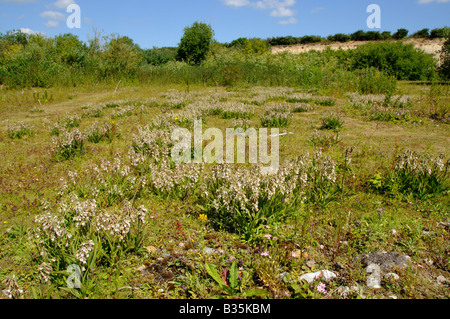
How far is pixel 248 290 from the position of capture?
2949mm

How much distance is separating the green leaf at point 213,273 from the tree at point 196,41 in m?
41.7

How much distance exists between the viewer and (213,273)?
319cm

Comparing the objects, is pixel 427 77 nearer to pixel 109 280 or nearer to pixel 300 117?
pixel 300 117

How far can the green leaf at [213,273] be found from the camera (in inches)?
122

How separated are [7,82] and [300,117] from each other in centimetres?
1797

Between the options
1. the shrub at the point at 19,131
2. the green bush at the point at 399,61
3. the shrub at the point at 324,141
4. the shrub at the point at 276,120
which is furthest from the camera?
the green bush at the point at 399,61

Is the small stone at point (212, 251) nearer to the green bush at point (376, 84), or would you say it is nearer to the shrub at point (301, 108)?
the shrub at point (301, 108)

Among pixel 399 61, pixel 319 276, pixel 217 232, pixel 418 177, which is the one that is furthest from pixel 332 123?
pixel 399 61

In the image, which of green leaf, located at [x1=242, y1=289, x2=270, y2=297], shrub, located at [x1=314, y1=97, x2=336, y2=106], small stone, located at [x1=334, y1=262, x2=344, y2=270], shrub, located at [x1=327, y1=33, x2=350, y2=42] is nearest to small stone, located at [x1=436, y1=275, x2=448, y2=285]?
small stone, located at [x1=334, y1=262, x2=344, y2=270]

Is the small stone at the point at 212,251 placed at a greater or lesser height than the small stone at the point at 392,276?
greater

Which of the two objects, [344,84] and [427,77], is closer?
[344,84]

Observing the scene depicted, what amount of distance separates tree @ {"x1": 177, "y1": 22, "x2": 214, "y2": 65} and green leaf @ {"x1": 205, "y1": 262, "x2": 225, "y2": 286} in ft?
137

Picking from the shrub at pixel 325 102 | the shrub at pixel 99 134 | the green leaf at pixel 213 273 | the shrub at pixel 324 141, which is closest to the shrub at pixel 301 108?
the shrub at pixel 325 102
